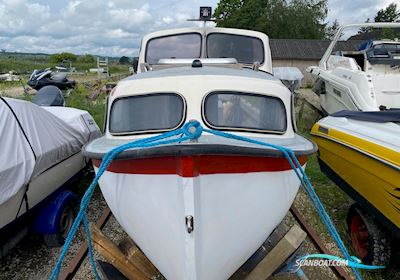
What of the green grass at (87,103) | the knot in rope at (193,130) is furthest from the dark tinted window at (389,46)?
the green grass at (87,103)

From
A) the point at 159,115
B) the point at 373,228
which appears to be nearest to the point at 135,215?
the point at 159,115

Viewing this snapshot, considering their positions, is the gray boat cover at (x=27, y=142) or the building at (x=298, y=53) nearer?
the gray boat cover at (x=27, y=142)

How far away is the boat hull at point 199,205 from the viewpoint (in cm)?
208

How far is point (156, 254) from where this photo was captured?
7.97 feet

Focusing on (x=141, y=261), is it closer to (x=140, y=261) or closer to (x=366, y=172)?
(x=140, y=261)

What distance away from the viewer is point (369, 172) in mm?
3213

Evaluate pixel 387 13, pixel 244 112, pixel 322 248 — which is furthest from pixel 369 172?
pixel 387 13

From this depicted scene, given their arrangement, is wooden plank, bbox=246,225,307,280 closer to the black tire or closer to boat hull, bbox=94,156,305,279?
boat hull, bbox=94,156,305,279

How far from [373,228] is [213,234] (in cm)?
202

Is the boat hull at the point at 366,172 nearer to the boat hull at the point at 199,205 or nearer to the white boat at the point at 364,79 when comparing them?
the boat hull at the point at 199,205

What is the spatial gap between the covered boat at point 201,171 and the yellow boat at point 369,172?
766mm

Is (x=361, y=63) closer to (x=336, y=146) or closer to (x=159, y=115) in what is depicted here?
(x=336, y=146)

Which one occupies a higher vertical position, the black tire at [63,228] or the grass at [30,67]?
the grass at [30,67]

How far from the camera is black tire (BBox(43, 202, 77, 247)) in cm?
367
